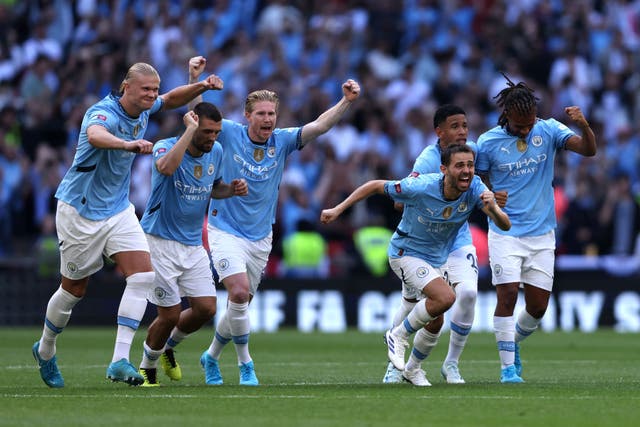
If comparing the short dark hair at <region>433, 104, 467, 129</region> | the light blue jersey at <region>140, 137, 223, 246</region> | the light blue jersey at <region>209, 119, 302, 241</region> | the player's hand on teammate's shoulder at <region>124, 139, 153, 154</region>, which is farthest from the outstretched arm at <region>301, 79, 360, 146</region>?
the player's hand on teammate's shoulder at <region>124, 139, 153, 154</region>

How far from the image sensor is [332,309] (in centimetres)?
2225

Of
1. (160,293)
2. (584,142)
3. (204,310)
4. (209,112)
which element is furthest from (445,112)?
(160,293)

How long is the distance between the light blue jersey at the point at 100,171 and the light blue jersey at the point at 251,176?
1336mm

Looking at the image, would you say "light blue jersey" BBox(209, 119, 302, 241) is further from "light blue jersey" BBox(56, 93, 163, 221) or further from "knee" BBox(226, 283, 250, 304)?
"light blue jersey" BBox(56, 93, 163, 221)

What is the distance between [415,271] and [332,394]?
4.97 ft

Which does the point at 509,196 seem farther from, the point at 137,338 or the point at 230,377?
the point at 137,338

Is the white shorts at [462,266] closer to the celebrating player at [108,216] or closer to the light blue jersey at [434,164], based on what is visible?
the light blue jersey at [434,164]

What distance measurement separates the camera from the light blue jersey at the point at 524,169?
1249cm

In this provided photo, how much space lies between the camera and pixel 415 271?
11688 mm

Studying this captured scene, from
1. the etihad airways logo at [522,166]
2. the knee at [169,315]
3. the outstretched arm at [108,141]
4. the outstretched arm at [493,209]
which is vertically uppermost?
the outstretched arm at [108,141]

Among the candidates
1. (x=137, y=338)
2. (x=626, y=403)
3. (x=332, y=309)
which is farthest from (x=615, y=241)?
(x=626, y=403)

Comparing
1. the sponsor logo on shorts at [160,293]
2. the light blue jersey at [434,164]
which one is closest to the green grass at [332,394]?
the sponsor logo on shorts at [160,293]

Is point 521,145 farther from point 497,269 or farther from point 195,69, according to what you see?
point 195,69

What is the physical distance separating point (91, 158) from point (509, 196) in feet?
12.7
